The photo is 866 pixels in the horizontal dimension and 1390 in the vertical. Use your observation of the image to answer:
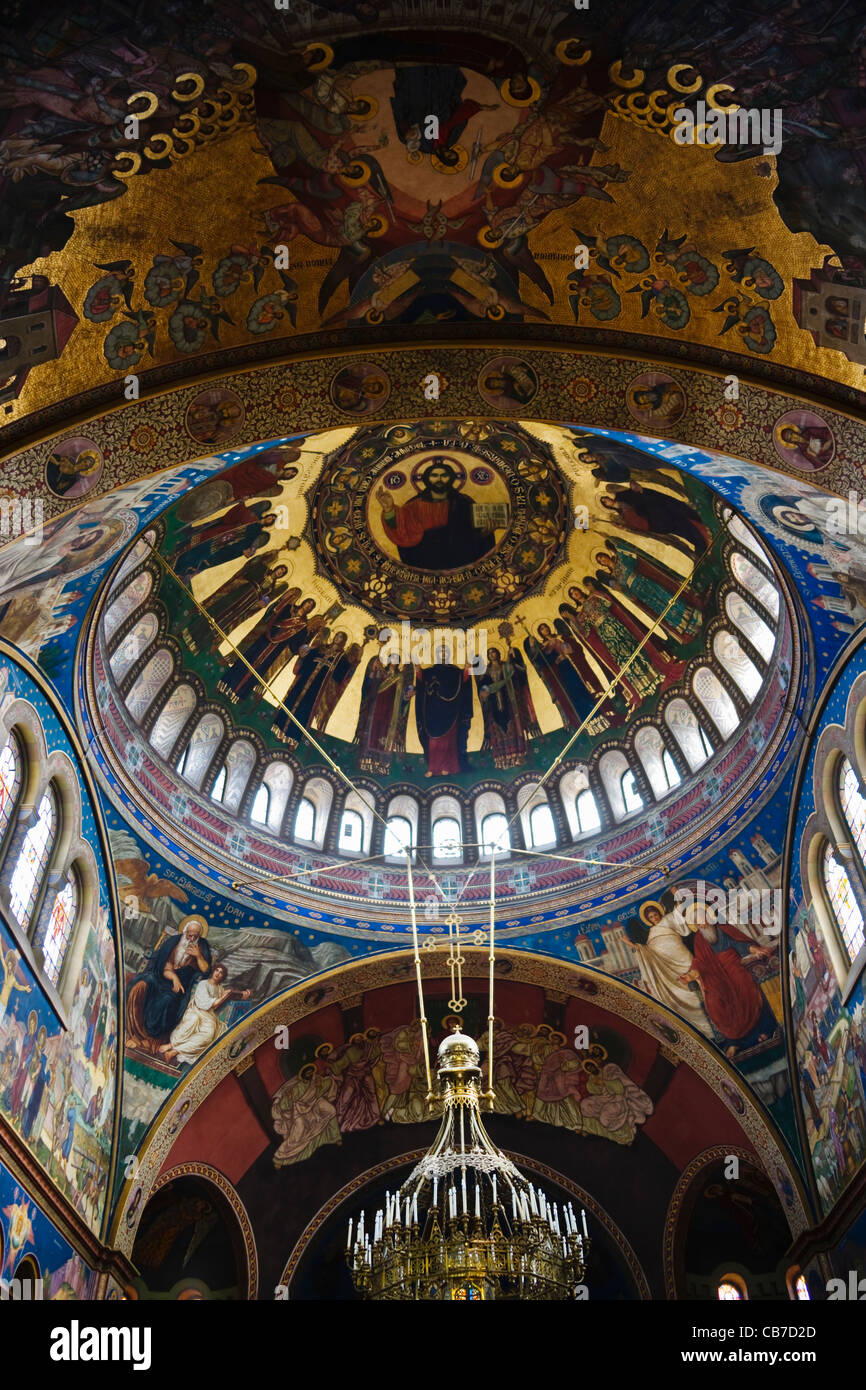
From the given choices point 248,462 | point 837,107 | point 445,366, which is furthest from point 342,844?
point 837,107

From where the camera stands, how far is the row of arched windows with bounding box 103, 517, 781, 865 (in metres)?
15.9

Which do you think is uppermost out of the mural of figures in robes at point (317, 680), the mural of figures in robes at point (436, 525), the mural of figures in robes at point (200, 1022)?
the mural of figures in robes at point (436, 525)

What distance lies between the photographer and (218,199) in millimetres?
9945

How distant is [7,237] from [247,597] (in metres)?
8.74

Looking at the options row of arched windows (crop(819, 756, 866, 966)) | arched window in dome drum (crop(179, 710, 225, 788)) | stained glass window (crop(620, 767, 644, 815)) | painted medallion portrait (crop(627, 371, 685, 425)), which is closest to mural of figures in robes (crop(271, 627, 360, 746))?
arched window in dome drum (crop(179, 710, 225, 788))

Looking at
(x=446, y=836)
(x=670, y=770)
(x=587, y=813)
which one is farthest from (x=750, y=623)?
(x=446, y=836)

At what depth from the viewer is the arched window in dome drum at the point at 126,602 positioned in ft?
50.1

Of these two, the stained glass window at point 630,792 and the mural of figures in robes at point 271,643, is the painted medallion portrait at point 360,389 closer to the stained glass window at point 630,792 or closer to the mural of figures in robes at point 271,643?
the mural of figures in robes at point 271,643

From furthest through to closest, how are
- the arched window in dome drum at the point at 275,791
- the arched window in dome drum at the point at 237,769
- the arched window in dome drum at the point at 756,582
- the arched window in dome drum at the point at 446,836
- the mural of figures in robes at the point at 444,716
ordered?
the mural of figures in robes at the point at 444,716
the arched window in dome drum at the point at 446,836
the arched window in dome drum at the point at 275,791
the arched window in dome drum at the point at 237,769
the arched window in dome drum at the point at 756,582

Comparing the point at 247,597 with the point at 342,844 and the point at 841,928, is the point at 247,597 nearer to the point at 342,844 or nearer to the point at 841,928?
the point at 342,844

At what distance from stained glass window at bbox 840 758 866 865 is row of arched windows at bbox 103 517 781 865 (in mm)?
2348

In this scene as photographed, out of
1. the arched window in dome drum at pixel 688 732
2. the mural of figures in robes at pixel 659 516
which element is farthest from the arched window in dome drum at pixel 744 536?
the arched window in dome drum at pixel 688 732

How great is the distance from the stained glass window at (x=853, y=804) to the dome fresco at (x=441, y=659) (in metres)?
1.42

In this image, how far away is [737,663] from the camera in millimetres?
16797
